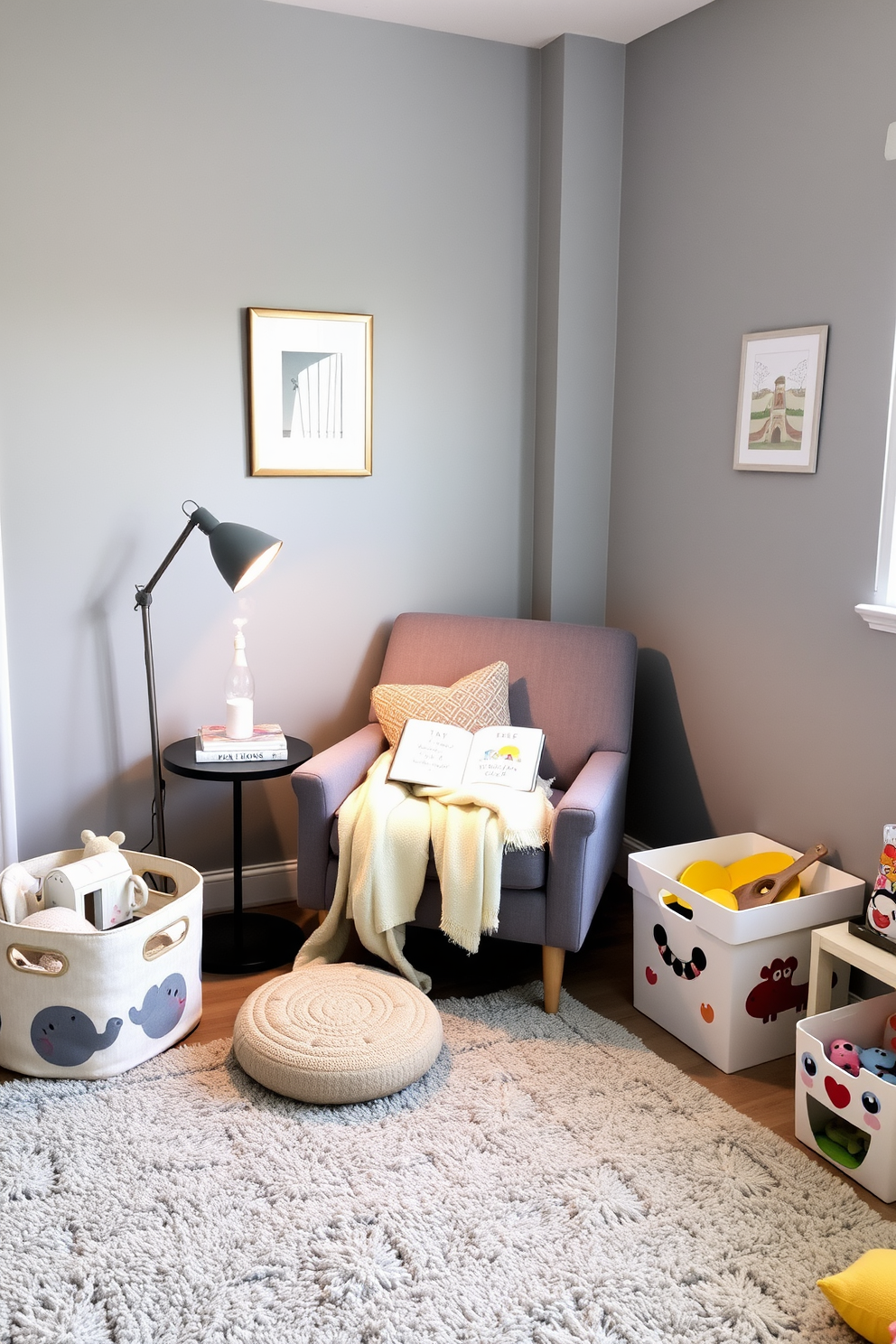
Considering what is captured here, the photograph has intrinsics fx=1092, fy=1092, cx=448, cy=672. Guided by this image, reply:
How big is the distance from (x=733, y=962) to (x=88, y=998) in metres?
1.36

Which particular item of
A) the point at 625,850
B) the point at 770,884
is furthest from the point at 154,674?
the point at 770,884

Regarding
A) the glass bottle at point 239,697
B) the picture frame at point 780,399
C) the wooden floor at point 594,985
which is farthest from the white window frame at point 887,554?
the glass bottle at point 239,697

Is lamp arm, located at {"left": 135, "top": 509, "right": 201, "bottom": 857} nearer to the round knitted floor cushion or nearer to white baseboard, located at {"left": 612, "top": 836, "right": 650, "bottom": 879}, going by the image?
the round knitted floor cushion

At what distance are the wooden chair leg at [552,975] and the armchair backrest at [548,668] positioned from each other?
1.86 feet

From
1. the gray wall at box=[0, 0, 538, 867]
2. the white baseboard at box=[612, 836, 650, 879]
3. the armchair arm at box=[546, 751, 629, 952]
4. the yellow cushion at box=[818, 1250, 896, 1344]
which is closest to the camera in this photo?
the yellow cushion at box=[818, 1250, 896, 1344]

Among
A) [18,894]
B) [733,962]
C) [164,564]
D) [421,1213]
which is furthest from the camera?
[164,564]

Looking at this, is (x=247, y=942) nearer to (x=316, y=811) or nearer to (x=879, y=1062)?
(x=316, y=811)

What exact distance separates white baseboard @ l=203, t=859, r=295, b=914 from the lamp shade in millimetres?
987

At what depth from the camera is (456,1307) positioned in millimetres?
1732

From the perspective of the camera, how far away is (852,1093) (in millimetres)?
2033

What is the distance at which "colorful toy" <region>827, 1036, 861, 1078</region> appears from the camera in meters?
2.10

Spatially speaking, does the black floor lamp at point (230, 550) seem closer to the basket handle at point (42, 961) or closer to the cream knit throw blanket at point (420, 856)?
the cream knit throw blanket at point (420, 856)

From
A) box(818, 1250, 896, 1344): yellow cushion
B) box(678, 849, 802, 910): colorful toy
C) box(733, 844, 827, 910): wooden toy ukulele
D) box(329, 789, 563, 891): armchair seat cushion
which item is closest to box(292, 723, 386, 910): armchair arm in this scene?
box(329, 789, 563, 891): armchair seat cushion

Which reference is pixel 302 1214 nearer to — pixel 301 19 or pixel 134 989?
pixel 134 989
